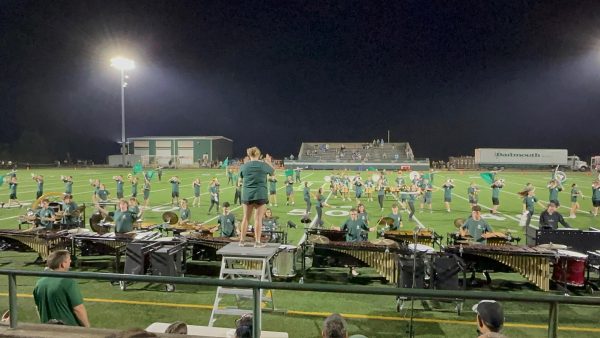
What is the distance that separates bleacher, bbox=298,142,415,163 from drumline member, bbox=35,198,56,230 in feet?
203

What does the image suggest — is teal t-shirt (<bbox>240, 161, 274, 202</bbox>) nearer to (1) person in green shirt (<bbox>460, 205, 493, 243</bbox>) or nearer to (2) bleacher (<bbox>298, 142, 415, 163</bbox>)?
(1) person in green shirt (<bbox>460, 205, 493, 243</bbox>)

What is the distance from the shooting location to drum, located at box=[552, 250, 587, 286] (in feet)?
24.1

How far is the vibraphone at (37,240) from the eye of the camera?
28.9 feet

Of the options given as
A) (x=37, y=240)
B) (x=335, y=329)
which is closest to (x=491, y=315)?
(x=335, y=329)

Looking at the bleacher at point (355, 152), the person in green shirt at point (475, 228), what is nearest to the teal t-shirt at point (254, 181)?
the person in green shirt at point (475, 228)

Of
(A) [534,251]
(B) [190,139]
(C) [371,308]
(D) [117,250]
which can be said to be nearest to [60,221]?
(D) [117,250]

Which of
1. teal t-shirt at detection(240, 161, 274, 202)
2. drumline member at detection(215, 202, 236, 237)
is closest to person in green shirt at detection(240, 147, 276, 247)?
teal t-shirt at detection(240, 161, 274, 202)

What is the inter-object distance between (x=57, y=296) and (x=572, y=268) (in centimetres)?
782

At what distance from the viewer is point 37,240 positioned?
29.0 ft

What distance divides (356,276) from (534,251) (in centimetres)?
337

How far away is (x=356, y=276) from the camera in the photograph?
8953 millimetres

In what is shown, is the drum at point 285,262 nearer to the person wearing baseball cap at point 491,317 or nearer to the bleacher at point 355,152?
the person wearing baseball cap at point 491,317

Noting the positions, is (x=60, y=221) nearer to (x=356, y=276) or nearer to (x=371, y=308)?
(x=356, y=276)

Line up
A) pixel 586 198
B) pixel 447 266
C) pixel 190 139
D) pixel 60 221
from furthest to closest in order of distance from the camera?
pixel 190 139 < pixel 586 198 < pixel 60 221 < pixel 447 266
